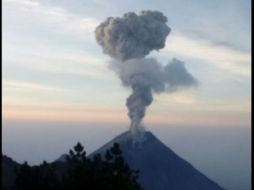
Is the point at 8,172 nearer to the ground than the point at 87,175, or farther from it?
farther from it

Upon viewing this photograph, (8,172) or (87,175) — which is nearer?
(87,175)

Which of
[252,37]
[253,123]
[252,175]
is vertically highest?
[252,37]

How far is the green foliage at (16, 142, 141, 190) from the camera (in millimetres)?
27688

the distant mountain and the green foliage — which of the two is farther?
the distant mountain

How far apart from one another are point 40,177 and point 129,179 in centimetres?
633

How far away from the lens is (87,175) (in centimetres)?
2762

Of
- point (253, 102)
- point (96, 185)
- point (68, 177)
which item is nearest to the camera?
point (253, 102)

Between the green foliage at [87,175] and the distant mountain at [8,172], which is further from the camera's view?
the distant mountain at [8,172]

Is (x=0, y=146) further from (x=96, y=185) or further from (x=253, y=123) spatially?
(x=96, y=185)

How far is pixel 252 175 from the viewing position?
11.0m

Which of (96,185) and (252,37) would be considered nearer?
(252,37)

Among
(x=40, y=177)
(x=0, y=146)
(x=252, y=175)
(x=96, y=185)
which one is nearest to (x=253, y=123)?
(x=252, y=175)

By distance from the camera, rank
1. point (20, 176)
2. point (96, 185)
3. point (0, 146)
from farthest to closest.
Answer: point (20, 176)
point (96, 185)
point (0, 146)

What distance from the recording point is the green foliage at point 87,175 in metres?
27.7
